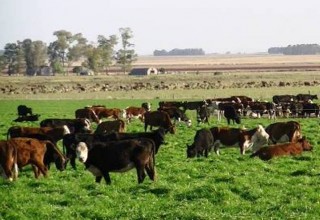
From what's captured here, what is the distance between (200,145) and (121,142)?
578cm

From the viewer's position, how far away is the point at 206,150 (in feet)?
63.2

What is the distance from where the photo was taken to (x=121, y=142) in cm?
1411

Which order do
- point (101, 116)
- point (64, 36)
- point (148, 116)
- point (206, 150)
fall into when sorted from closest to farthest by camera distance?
1. point (206, 150)
2. point (148, 116)
3. point (101, 116)
4. point (64, 36)

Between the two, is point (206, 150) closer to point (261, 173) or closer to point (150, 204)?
point (261, 173)

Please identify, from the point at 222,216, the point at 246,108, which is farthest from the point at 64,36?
the point at 222,216

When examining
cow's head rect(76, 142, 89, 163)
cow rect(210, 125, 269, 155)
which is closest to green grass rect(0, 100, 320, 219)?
cow's head rect(76, 142, 89, 163)

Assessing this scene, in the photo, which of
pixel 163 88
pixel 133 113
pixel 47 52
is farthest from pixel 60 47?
pixel 133 113

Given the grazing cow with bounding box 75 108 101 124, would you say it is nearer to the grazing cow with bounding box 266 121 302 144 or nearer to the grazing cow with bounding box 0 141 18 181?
the grazing cow with bounding box 266 121 302 144

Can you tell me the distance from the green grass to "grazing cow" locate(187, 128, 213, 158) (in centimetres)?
173

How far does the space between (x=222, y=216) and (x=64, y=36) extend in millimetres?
Answer: 145099

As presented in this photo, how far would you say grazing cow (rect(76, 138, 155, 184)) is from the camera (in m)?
13.8

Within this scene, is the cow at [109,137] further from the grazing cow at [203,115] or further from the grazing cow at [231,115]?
the grazing cow at [231,115]

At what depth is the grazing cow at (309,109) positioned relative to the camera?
3534 centimetres

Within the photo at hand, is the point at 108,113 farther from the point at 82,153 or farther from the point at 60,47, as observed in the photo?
the point at 60,47
